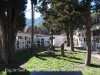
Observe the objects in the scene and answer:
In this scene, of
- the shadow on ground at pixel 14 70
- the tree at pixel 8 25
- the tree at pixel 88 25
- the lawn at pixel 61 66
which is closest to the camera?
the shadow on ground at pixel 14 70

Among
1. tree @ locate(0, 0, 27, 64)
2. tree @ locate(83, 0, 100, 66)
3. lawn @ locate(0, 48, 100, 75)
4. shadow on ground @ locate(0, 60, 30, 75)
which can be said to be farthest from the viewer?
tree @ locate(0, 0, 27, 64)

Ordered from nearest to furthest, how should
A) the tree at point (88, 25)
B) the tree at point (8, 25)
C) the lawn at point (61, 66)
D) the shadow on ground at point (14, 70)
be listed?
the shadow on ground at point (14, 70), the lawn at point (61, 66), the tree at point (88, 25), the tree at point (8, 25)

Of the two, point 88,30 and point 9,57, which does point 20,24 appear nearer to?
point 9,57

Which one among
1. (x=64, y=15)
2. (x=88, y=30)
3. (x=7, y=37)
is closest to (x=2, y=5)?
(x=7, y=37)

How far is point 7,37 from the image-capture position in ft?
49.8

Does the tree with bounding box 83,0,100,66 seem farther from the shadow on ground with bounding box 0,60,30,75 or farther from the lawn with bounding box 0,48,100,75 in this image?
the shadow on ground with bounding box 0,60,30,75

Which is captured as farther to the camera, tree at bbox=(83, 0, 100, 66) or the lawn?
tree at bbox=(83, 0, 100, 66)

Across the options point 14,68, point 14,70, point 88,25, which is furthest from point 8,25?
point 88,25

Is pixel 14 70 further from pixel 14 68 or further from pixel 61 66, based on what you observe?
pixel 61 66

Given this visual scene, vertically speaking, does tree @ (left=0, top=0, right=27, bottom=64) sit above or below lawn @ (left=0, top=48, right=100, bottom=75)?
above

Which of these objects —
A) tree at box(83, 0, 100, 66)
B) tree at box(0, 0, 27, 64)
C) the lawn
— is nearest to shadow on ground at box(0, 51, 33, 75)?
the lawn

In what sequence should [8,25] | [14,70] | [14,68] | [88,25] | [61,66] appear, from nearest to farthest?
[14,70], [14,68], [61,66], [88,25], [8,25]

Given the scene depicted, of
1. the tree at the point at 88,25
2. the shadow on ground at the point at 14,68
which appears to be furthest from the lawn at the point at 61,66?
the tree at the point at 88,25

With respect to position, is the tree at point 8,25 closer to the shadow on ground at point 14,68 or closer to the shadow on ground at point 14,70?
the shadow on ground at point 14,68
